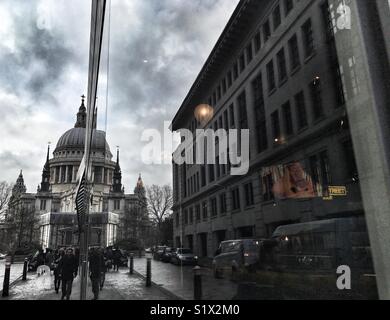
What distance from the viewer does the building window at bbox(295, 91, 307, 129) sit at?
179cm

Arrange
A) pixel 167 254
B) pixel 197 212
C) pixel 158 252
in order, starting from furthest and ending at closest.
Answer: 1. pixel 158 252
2. pixel 167 254
3. pixel 197 212

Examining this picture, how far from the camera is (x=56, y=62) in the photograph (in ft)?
7.71

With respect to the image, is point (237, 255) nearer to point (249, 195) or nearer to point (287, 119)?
point (249, 195)

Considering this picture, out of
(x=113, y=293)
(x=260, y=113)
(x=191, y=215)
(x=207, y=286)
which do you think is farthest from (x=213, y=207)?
(x=113, y=293)

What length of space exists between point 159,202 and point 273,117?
140 cm

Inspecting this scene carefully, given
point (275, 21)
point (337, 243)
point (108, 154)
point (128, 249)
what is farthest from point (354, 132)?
point (128, 249)

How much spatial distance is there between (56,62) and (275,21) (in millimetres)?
1555

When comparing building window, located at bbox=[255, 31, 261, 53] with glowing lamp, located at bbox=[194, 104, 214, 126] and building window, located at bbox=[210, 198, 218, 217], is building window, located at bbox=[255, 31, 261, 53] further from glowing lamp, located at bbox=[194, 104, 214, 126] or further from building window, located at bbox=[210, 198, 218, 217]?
building window, located at bbox=[210, 198, 218, 217]

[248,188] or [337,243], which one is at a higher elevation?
[248,188]

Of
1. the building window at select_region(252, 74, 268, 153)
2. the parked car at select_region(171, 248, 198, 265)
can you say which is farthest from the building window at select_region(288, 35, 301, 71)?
the parked car at select_region(171, 248, 198, 265)

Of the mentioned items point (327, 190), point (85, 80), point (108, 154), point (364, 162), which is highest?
point (85, 80)

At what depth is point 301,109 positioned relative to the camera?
1.79 meters

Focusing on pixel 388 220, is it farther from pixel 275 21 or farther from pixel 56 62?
pixel 56 62

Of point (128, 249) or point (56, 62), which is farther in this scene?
point (128, 249)
